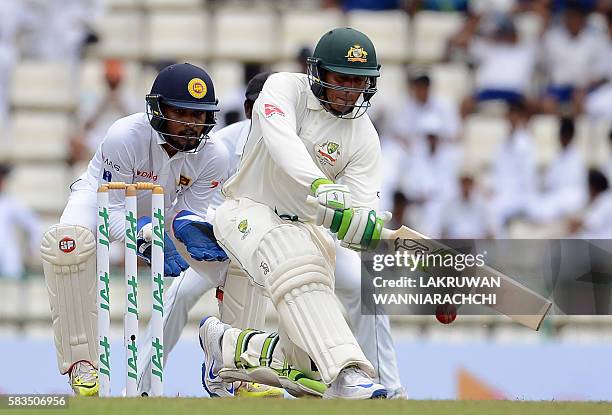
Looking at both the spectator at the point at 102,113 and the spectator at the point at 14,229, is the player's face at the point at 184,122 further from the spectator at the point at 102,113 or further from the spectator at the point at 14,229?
the spectator at the point at 102,113

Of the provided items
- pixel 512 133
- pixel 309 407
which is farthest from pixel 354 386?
pixel 512 133

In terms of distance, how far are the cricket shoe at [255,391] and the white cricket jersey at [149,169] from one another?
0.74 meters

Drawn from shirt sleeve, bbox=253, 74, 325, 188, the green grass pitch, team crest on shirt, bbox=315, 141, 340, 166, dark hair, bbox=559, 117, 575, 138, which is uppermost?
shirt sleeve, bbox=253, 74, 325, 188

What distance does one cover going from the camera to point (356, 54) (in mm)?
5855

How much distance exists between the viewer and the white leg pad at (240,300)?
654 centimetres

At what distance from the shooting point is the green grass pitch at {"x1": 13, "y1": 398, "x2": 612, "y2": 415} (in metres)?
4.84

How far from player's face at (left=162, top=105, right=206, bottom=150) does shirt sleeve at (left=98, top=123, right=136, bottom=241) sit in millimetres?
189

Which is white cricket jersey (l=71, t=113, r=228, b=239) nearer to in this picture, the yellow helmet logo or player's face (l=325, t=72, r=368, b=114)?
the yellow helmet logo

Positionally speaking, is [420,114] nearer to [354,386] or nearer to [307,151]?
[307,151]

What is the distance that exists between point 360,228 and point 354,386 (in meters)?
0.54

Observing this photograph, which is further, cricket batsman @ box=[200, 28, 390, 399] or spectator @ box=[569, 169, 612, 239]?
spectator @ box=[569, 169, 612, 239]

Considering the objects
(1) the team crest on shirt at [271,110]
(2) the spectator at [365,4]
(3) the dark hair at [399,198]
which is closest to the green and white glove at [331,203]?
(1) the team crest on shirt at [271,110]

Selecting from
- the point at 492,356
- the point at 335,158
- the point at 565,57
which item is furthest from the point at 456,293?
the point at 565,57

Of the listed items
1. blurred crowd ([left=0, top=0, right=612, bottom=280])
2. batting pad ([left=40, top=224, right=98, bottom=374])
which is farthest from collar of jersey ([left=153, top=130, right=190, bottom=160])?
blurred crowd ([left=0, top=0, right=612, bottom=280])
